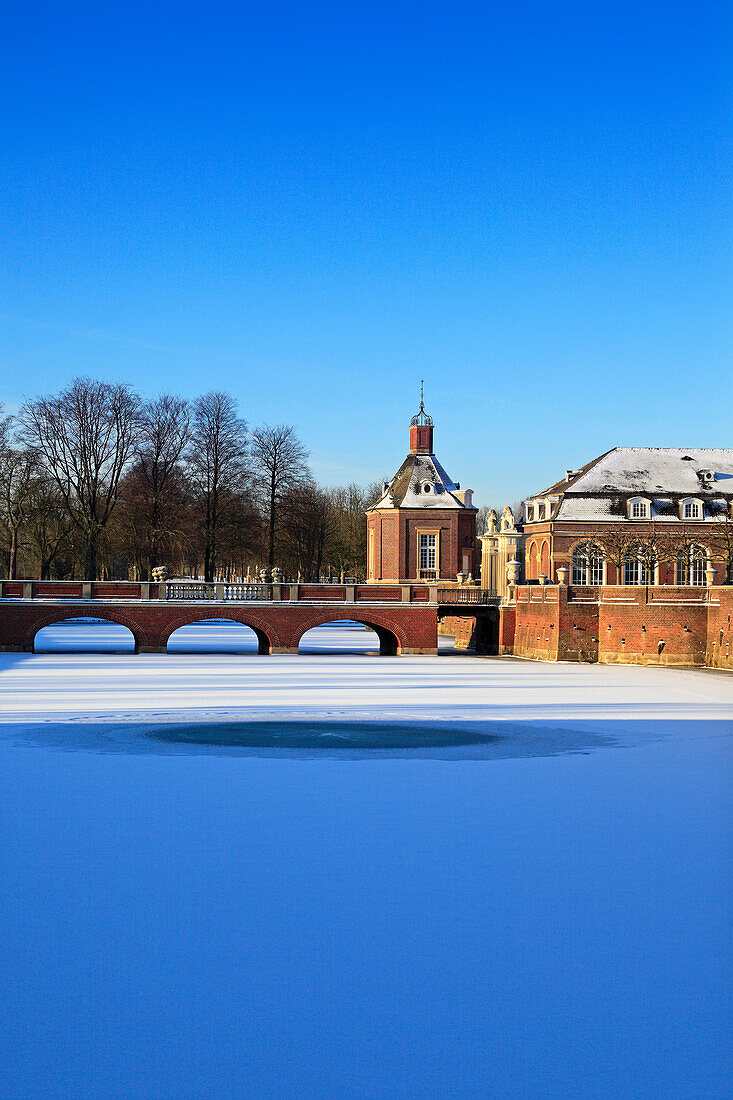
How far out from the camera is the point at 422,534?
2516 inches

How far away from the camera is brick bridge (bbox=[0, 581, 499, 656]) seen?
4709 cm

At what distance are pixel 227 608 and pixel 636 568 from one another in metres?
20.7

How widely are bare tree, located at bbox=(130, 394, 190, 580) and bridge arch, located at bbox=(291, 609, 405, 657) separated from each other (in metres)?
14.2

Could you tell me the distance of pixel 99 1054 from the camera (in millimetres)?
7031

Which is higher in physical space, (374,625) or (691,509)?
(691,509)

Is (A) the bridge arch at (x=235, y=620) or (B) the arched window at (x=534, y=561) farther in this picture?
(B) the arched window at (x=534, y=561)

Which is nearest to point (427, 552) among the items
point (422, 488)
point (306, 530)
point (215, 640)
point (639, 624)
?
point (422, 488)

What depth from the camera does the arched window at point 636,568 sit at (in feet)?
174

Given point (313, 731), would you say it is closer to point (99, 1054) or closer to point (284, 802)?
point (284, 802)

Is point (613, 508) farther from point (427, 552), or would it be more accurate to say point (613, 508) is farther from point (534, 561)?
point (427, 552)

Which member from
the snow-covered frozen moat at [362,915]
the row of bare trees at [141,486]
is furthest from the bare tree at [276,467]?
the snow-covered frozen moat at [362,915]

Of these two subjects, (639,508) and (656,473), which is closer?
(639,508)

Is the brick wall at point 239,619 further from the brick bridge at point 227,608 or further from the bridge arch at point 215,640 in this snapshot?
the bridge arch at point 215,640

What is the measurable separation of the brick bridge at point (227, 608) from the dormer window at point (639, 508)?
11.1 metres
